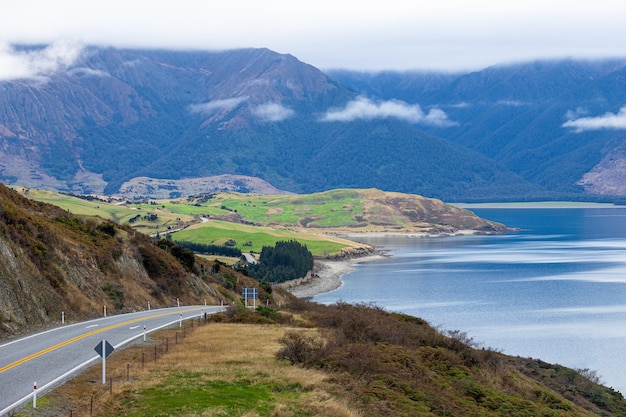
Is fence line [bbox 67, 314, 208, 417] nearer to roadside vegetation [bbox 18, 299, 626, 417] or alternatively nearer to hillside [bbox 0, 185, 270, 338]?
roadside vegetation [bbox 18, 299, 626, 417]

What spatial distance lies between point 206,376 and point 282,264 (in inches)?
5287

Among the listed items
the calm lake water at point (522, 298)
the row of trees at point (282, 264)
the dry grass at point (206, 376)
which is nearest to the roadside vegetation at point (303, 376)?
Answer: the dry grass at point (206, 376)

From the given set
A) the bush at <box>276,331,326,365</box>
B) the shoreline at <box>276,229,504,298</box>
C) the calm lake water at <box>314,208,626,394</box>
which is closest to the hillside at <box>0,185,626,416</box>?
the bush at <box>276,331,326,365</box>

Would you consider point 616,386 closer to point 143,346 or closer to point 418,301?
point 143,346

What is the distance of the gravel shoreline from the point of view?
14275cm

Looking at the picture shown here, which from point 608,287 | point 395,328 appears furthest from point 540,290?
point 395,328

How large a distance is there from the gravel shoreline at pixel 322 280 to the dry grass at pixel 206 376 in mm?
100635

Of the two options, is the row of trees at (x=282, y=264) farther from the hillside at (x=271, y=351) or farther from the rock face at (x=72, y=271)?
the hillside at (x=271, y=351)

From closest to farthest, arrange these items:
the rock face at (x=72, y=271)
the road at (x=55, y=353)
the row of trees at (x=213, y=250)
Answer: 1. the road at (x=55, y=353)
2. the rock face at (x=72, y=271)
3. the row of trees at (x=213, y=250)

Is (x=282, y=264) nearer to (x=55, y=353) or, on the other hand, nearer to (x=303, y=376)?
(x=55, y=353)

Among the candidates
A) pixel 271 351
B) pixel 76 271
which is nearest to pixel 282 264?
pixel 76 271

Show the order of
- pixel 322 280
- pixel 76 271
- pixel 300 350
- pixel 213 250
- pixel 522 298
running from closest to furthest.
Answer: pixel 300 350 < pixel 76 271 < pixel 522 298 < pixel 322 280 < pixel 213 250

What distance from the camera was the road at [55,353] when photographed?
82.4 ft

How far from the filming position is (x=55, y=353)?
31016 millimetres
